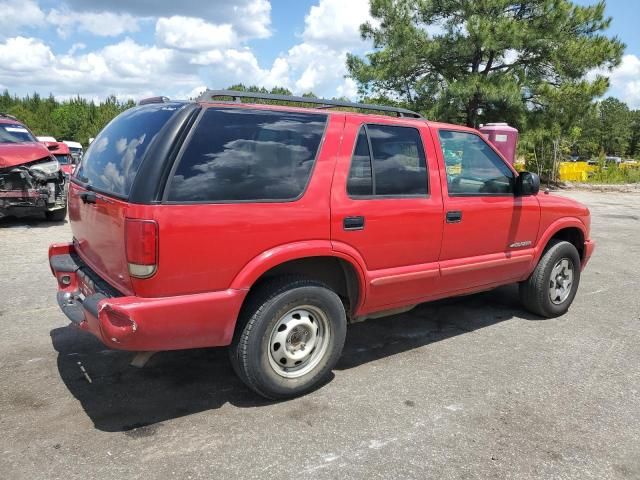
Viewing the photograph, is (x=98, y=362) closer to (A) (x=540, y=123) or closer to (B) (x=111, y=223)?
(B) (x=111, y=223)

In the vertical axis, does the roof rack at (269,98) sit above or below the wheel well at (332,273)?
above

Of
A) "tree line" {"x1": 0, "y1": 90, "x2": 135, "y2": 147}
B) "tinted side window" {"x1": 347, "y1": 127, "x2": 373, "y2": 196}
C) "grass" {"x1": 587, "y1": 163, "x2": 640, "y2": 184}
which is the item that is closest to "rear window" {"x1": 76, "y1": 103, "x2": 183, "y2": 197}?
"tinted side window" {"x1": 347, "y1": 127, "x2": 373, "y2": 196}

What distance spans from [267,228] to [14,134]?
8.93 metres

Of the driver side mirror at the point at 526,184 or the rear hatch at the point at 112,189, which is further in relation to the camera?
the driver side mirror at the point at 526,184

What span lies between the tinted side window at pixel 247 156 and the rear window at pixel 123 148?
265mm

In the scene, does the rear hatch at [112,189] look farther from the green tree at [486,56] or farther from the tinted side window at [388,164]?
the green tree at [486,56]

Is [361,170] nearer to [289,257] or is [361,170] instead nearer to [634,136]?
[289,257]

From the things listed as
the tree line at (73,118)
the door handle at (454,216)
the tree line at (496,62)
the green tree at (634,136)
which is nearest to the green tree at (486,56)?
the tree line at (496,62)

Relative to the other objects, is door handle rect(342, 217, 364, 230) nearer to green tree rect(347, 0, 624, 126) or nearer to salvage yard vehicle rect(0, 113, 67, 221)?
salvage yard vehicle rect(0, 113, 67, 221)

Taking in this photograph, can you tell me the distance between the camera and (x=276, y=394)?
3.37 meters

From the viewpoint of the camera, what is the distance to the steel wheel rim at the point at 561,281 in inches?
204

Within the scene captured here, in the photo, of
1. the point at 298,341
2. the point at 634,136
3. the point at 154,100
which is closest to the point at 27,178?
the point at 154,100

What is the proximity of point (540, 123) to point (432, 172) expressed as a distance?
696 inches

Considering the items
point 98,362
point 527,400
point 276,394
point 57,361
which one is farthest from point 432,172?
point 57,361
